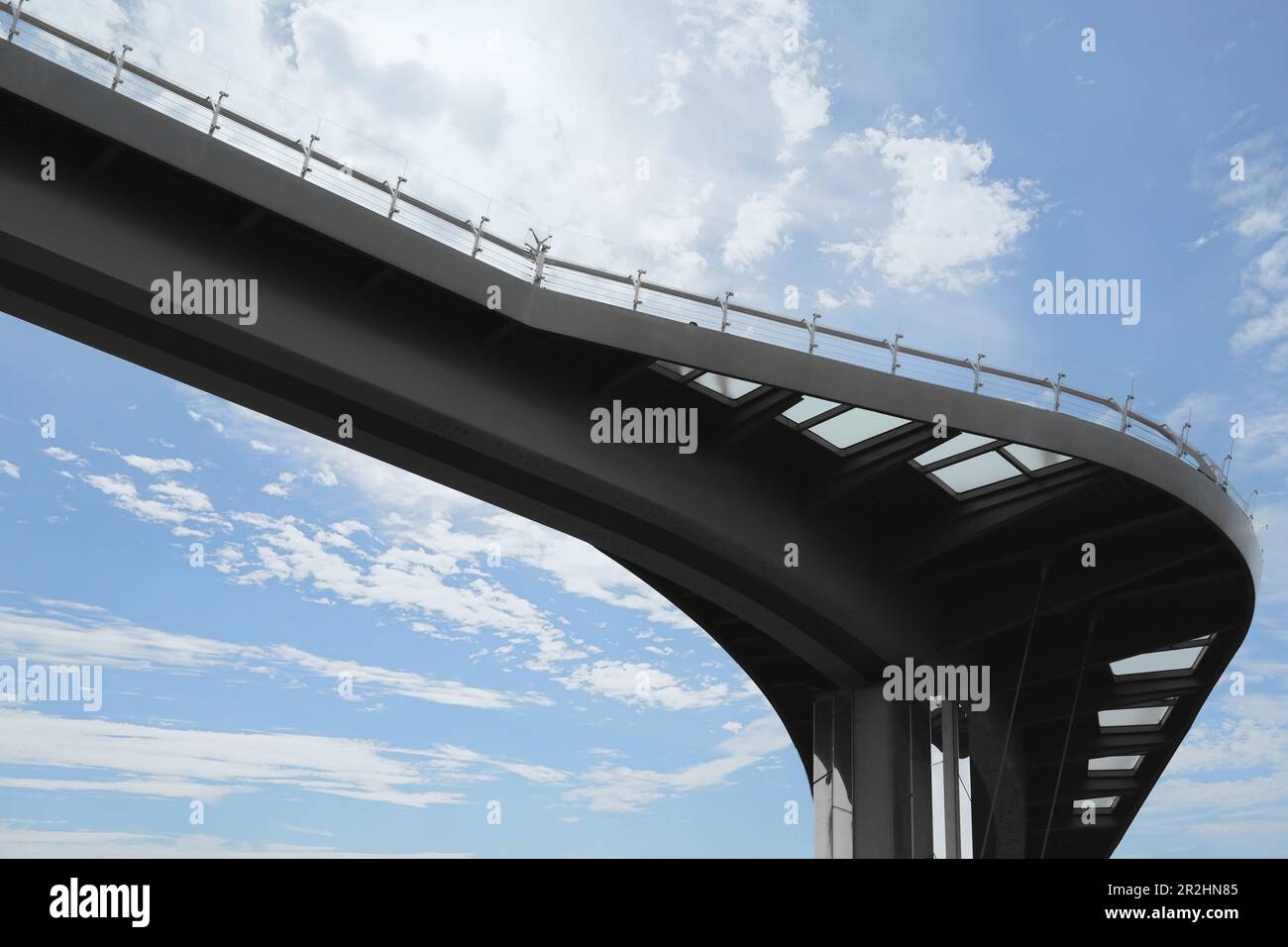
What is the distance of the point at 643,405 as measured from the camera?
18672mm

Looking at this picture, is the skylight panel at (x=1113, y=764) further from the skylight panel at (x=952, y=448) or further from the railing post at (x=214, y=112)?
the railing post at (x=214, y=112)

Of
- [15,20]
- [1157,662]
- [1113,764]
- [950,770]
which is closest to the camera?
[15,20]

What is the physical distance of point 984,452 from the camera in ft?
61.4

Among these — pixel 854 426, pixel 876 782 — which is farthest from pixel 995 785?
pixel 854 426

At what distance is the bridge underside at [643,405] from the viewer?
14.4 metres

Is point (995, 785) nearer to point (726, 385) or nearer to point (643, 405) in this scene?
point (726, 385)

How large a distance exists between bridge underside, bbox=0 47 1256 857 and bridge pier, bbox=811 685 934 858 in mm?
503

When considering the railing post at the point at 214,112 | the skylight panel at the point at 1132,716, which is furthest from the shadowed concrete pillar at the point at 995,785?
the railing post at the point at 214,112

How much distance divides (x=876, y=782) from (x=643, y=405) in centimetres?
1024

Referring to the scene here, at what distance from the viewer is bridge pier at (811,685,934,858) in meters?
23.2

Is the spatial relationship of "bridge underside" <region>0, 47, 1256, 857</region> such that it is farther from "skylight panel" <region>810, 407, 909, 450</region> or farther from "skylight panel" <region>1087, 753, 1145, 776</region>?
"skylight panel" <region>1087, 753, 1145, 776</region>

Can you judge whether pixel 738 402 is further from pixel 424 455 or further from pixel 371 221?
pixel 371 221

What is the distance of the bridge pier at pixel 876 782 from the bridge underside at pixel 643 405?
0.50 metres
